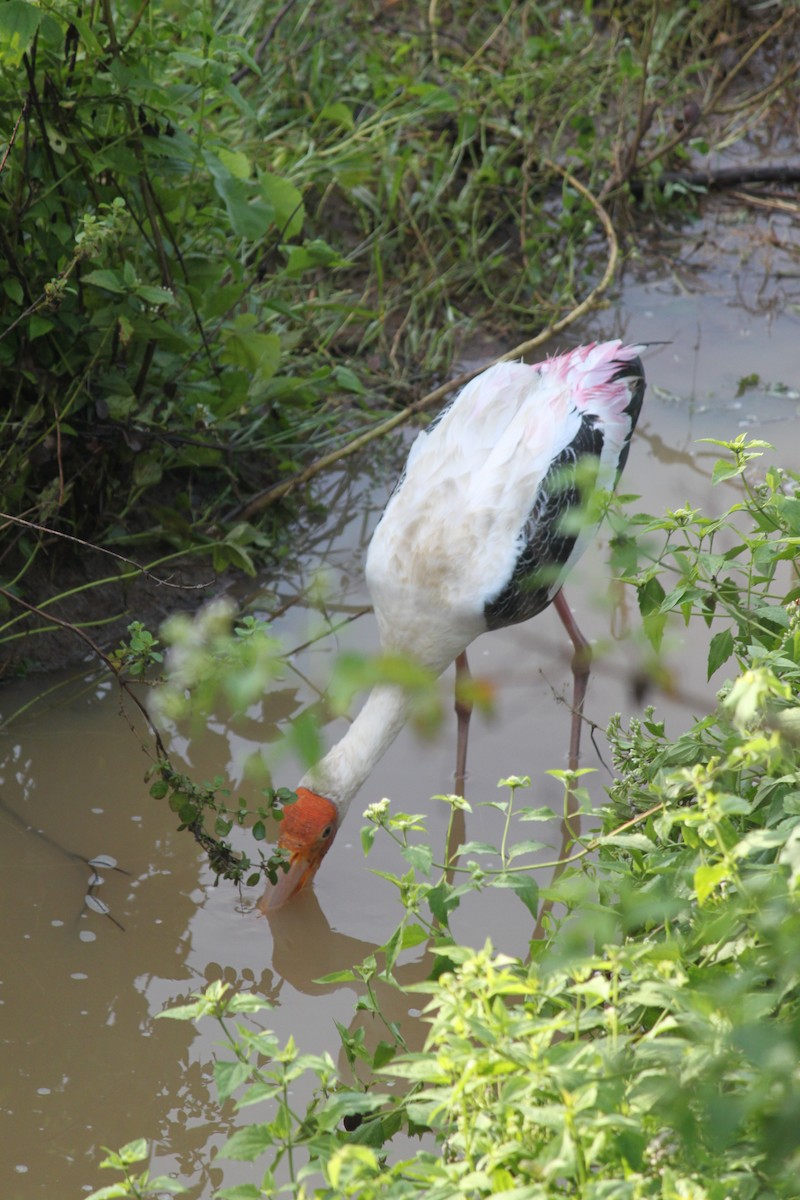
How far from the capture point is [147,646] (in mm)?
2785

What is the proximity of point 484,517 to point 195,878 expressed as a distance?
1222mm

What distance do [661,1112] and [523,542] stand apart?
213cm

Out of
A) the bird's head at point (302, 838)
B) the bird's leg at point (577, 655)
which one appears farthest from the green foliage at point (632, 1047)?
the bird's leg at point (577, 655)

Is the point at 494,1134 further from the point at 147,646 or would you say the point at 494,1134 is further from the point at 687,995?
the point at 147,646

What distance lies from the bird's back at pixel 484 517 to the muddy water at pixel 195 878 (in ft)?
0.95

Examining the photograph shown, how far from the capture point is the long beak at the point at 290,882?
3.20m

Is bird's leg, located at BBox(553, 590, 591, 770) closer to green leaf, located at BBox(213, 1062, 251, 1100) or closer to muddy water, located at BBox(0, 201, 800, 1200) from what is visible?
muddy water, located at BBox(0, 201, 800, 1200)

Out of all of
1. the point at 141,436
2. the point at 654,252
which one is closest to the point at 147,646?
the point at 141,436

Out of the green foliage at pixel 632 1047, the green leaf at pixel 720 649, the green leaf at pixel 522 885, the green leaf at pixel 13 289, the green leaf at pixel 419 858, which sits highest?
the green leaf at pixel 13 289

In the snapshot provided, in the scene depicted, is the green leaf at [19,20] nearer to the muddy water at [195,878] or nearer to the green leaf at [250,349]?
the green leaf at [250,349]

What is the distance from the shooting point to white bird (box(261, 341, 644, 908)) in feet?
10.7

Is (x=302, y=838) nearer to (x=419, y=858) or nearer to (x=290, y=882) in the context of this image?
(x=290, y=882)

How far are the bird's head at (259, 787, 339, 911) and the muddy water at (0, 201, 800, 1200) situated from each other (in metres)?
0.08

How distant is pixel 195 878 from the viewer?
11.0 feet
